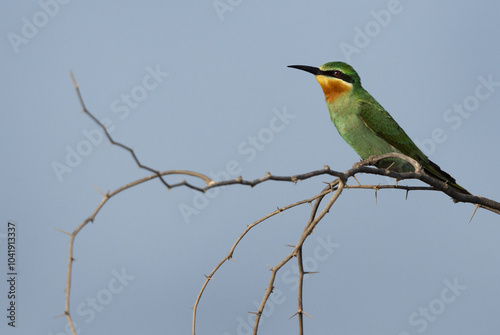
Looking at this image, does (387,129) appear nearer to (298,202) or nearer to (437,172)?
(437,172)

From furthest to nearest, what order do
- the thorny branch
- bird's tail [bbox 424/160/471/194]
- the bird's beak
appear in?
1. the bird's beak
2. bird's tail [bbox 424/160/471/194]
3. the thorny branch

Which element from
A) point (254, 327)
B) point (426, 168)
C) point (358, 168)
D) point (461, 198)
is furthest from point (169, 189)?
point (426, 168)

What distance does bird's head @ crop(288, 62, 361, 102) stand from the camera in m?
4.95

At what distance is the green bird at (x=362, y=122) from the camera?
4730mm

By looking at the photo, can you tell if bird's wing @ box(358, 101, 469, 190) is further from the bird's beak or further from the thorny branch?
the thorny branch

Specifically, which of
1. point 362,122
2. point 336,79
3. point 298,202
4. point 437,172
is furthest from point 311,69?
point 298,202

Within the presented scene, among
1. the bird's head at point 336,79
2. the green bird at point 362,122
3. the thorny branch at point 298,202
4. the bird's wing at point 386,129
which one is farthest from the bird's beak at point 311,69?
the thorny branch at point 298,202

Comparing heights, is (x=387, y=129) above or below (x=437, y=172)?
above

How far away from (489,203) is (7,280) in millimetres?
2940

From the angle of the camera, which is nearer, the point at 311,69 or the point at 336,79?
the point at 336,79

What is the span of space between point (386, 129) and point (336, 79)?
0.61 m

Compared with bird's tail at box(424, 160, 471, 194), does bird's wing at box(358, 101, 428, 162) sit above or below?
above

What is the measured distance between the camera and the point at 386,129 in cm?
476

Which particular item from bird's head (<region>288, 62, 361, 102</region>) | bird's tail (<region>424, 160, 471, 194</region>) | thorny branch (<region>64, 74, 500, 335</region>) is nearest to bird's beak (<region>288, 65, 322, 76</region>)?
bird's head (<region>288, 62, 361, 102</region>)
